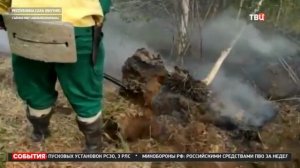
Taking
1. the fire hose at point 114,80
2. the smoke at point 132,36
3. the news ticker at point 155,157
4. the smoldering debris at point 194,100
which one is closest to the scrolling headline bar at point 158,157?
the news ticker at point 155,157

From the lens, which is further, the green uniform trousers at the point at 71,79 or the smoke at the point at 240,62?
the smoke at the point at 240,62

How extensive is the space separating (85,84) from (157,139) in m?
0.33

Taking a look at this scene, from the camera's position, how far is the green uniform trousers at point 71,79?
181 centimetres

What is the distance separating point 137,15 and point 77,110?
0.37 metres

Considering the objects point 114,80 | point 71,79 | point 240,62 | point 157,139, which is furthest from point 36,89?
point 240,62

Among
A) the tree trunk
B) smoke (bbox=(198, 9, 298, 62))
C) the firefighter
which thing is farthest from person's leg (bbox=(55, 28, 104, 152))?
Answer: smoke (bbox=(198, 9, 298, 62))

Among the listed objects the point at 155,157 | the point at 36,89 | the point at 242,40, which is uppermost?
the point at 242,40

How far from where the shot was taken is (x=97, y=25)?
1.78 meters

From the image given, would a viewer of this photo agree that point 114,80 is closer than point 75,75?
No

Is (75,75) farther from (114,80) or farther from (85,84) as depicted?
(114,80)

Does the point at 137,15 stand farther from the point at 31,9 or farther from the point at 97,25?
the point at 31,9

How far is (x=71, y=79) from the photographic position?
6.03 feet

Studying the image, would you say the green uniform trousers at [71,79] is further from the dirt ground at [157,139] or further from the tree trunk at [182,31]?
the tree trunk at [182,31]

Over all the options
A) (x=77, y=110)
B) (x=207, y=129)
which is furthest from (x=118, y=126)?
(x=207, y=129)
